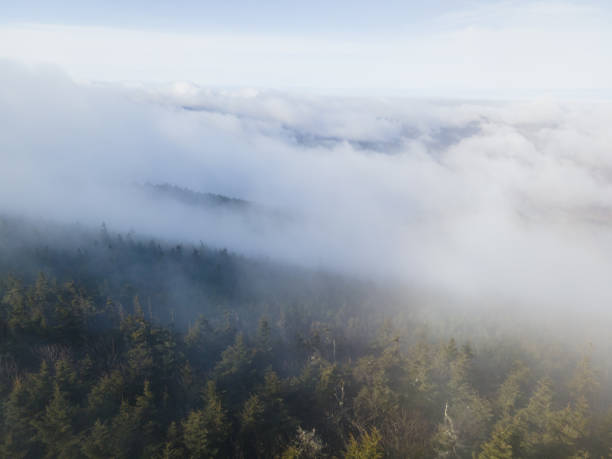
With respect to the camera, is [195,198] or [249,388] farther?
[195,198]

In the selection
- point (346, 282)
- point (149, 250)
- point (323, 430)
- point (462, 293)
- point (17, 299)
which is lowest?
point (462, 293)

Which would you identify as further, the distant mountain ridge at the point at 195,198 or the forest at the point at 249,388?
the distant mountain ridge at the point at 195,198

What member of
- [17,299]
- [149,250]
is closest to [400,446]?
[17,299]

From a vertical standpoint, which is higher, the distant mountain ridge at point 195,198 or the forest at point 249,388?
the forest at point 249,388

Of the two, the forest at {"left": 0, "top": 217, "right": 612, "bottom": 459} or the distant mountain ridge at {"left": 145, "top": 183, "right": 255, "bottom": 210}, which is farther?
the distant mountain ridge at {"left": 145, "top": 183, "right": 255, "bottom": 210}

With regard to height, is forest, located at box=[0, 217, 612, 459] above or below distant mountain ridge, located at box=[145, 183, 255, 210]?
above

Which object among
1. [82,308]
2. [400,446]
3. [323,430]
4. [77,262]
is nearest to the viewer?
[400,446]

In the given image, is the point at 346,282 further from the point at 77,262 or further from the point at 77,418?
the point at 77,418

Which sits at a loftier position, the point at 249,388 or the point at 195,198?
the point at 249,388
